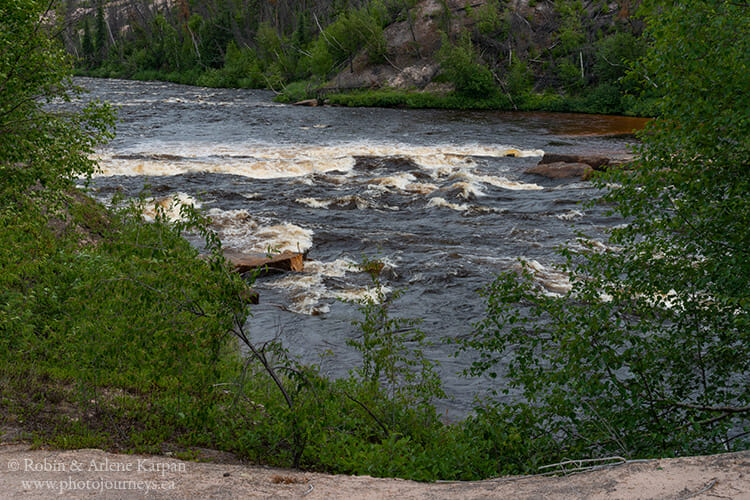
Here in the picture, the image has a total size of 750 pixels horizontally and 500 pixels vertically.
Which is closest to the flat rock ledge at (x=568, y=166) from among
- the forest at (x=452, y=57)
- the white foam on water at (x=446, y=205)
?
the white foam on water at (x=446, y=205)

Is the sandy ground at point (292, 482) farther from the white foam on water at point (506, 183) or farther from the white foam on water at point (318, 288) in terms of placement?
the white foam on water at point (506, 183)

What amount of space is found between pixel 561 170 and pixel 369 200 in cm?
802

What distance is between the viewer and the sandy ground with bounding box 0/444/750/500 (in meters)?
4.46

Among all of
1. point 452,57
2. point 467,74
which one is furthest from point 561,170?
point 452,57

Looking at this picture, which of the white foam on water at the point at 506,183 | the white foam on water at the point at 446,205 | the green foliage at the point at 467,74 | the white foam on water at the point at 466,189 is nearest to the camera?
the white foam on water at the point at 446,205

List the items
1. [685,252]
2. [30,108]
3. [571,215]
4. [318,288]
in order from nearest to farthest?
[685,252]
[30,108]
[318,288]
[571,215]

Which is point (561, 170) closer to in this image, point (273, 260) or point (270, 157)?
point (270, 157)

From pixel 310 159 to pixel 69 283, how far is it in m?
18.1

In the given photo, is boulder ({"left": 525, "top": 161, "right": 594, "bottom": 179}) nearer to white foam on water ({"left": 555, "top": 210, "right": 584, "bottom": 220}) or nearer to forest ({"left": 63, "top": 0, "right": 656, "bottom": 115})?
A: white foam on water ({"left": 555, "top": 210, "right": 584, "bottom": 220})

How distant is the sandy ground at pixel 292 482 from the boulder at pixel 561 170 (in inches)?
773

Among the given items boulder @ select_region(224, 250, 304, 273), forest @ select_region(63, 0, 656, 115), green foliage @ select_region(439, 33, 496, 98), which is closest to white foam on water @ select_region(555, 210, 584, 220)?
boulder @ select_region(224, 250, 304, 273)

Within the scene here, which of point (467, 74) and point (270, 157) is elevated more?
point (467, 74)

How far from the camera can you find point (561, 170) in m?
24.0

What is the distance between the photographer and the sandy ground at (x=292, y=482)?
4461 mm
